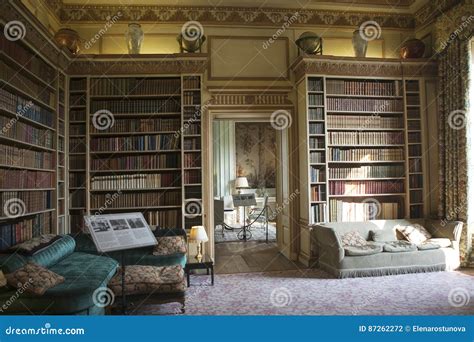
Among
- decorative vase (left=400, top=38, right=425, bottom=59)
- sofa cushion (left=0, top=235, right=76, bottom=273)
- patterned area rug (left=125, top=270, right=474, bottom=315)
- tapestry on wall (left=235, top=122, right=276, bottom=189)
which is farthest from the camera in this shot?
tapestry on wall (left=235, top=122, right=276, bottom=189)

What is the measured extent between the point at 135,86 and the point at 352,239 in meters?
3.80

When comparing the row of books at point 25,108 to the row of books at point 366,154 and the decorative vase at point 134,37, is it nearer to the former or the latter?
the decorative vase at point 134,37

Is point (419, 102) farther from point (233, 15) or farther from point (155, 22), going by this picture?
point (155, 22)

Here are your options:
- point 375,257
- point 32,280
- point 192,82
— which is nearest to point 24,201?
point 32,280

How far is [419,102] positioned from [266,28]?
268 cm

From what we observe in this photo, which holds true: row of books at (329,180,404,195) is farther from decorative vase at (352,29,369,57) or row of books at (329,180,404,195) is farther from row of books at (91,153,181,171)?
row of books at (91,153,181,171)

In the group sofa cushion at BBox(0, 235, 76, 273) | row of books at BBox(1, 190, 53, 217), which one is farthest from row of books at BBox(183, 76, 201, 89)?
sofa cushion at BBox(0, 235, 76, 273)

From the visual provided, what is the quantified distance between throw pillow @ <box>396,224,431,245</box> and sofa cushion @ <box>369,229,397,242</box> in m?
0.14

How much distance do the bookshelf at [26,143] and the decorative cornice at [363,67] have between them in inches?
137

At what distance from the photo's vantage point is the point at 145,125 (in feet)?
17.2

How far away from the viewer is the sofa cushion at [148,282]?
3.12 metres

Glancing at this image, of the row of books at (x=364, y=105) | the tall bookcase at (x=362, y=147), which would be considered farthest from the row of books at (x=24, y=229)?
the row of books at (x=364, y=105)

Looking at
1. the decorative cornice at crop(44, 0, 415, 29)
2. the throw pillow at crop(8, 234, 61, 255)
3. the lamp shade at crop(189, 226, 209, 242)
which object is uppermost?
the decorative cornice at crop(44, 0, 415, 29)

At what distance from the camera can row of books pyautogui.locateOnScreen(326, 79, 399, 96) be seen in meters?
5.41
